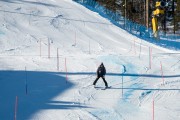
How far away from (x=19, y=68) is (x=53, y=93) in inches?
242

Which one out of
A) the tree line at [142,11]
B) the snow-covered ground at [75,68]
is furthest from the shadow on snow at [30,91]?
the tree line at [142,11]

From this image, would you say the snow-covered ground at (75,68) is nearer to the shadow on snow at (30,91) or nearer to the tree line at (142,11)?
the shadow on snow at (30,91)

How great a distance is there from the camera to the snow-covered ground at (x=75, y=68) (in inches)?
727

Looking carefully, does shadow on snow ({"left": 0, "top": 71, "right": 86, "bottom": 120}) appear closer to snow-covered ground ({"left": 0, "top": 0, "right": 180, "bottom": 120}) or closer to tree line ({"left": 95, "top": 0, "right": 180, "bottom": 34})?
snow-covered ground ({"left": 0, "top": 0, "right": 180, "bottom": 120})

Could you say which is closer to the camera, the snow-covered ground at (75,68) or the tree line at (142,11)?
the snow-covered ground at (75,68)

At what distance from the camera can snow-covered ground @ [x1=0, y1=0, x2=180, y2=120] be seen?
18469mm

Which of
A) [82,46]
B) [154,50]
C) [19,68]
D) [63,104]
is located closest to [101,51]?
[82,46]

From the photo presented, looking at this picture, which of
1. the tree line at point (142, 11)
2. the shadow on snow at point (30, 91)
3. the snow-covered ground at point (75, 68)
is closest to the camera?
the shadow on snow at point (30, 91)

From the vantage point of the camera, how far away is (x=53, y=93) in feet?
68.4

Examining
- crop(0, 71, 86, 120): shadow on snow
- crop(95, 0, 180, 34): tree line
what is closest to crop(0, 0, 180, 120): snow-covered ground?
crop(0, 71, 86, 120): shadow on snow

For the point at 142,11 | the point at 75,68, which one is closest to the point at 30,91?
the point at 75,68

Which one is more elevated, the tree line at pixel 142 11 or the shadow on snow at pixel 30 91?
the tree line at pixel 142 11

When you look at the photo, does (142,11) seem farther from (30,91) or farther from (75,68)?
(30,91)

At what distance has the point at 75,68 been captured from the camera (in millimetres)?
26641
